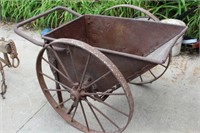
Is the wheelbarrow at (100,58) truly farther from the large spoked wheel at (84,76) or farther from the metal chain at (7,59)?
the metal chain at (7,59)

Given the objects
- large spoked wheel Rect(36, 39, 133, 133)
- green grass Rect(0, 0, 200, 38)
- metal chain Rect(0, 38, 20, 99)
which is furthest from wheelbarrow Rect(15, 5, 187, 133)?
green grass Rect(0, 0, 200, 38)

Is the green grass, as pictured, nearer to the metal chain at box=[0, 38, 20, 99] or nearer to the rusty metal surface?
the rusty metal surface

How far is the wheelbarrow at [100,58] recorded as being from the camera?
170 cm

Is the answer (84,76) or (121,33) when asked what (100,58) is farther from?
(121,33)

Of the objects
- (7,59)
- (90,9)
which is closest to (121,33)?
(7,59)

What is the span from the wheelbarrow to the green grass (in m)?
1.20

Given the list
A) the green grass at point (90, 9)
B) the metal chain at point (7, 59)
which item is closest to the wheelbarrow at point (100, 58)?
the metal chain at point (7, 59)

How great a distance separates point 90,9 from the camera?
11.6 feet

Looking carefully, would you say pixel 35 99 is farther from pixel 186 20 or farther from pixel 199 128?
pixel 186 20

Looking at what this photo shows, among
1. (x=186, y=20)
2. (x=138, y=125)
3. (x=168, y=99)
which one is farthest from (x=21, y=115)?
(x=186, y=20)

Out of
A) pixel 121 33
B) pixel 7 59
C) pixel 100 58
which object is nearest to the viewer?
pixel 100 58

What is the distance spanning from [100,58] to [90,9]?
2.03 m

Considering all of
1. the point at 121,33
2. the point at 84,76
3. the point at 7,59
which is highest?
the point at 121,33

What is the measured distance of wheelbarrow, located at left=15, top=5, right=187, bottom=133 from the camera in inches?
67.1
